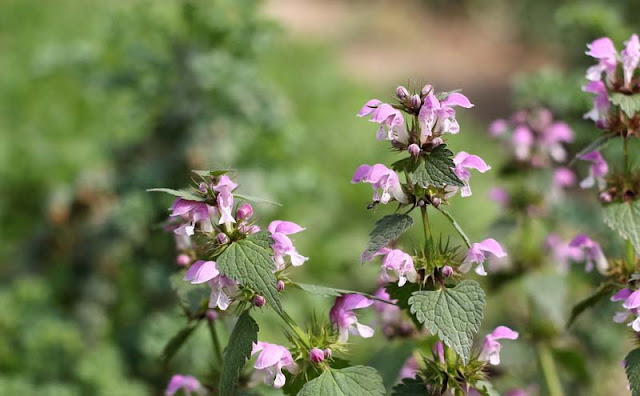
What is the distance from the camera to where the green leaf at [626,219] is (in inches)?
55.2

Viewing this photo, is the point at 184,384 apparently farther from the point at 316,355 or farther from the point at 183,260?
the point at 316,355

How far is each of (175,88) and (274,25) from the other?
0.44 m

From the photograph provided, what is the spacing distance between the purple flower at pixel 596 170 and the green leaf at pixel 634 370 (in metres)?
0.35

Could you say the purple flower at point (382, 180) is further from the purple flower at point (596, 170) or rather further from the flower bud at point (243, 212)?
the purple flower at point (596, 170)

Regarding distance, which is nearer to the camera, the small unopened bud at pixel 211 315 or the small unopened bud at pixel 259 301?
the small unopened bud at pixel 259 301

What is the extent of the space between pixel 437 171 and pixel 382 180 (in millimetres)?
93

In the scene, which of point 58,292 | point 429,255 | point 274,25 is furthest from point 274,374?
point 58,292

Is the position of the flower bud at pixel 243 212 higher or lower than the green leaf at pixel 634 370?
higher

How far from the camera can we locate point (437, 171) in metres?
1.25

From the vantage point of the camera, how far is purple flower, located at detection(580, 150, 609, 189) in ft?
4.99

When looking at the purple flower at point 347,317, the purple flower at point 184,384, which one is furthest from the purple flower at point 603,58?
the purple flower at point 184,384

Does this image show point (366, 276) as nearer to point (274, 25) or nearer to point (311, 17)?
point (274, 25)

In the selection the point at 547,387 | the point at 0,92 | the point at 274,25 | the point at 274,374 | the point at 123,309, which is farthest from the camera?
the point at 0,92

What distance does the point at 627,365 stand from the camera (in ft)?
4.30
